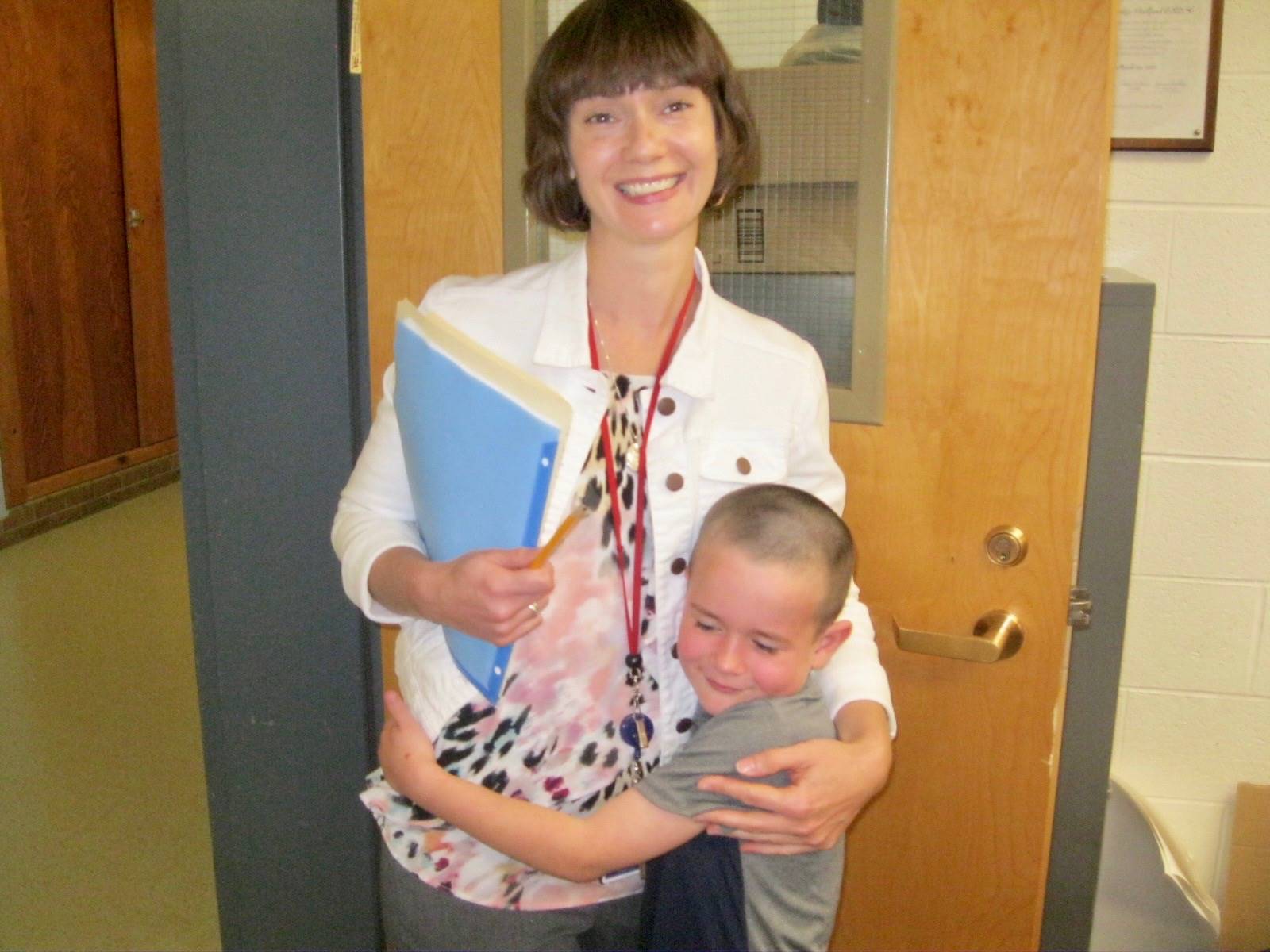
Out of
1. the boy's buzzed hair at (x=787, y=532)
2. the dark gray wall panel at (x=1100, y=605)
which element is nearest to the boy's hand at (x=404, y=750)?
the boy's buzzed hair at (x=787, y=532)

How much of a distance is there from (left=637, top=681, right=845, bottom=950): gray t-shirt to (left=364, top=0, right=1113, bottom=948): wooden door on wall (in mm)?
405

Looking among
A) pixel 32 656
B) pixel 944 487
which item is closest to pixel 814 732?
pixel 944 487

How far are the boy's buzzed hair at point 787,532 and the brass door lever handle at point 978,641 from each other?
1.04 feet

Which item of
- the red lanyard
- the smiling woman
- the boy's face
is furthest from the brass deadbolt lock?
the red lanyard

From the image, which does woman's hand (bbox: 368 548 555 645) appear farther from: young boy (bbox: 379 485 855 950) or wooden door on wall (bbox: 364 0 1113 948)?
wooden door on wall (bbox: 364 0 1113 948)

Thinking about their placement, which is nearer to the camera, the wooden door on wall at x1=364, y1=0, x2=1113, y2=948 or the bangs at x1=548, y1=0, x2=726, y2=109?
the bangs at x1=548, y1=0, x2=726, y2=109

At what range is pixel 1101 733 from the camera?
4.99 feet

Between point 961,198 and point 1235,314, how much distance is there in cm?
81

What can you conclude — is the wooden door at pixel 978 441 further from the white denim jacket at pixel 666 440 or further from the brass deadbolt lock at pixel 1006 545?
the white denim jacket at pixel 666 440

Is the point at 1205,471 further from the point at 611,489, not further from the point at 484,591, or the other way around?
the point at 484,591

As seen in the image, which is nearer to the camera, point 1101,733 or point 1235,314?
point 1101,733

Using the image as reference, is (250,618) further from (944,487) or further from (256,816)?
(944,487)

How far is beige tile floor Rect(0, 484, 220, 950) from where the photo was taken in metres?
2.28

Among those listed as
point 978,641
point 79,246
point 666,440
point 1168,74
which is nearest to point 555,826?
point 666,440
